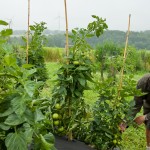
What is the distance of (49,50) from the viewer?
24719 mm

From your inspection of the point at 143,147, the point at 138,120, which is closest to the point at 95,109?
the point at 138,120

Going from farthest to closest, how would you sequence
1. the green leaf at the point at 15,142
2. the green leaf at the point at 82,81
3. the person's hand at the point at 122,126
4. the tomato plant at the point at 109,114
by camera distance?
the person's hand at the point at 122,126 → the tomato plant at the point at 109,114 → the green leaf at the point at 82,81 → the green leaf at the point at 15,142

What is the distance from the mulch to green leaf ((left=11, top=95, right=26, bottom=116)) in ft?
4.96

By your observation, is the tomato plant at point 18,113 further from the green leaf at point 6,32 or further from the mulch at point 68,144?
the mulch at point 68,144

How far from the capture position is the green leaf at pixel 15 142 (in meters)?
1.19

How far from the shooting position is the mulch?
2713 millimetres

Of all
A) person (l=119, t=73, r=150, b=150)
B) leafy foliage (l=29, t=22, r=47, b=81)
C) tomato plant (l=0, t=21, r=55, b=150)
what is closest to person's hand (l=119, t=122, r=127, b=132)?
person (l=119, t=73, r=150, b=150)

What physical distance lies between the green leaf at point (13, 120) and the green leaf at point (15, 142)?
4cm

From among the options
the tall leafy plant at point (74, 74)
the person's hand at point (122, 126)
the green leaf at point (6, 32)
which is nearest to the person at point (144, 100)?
the person's hand at point (122, 126)

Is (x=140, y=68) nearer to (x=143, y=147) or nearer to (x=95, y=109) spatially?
(x=143, y=147)

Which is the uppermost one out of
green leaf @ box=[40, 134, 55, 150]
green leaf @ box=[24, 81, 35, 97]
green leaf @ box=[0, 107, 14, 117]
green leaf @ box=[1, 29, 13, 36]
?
green leaf @ box=[1, 29, 13, 36]

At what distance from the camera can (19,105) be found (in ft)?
3.98

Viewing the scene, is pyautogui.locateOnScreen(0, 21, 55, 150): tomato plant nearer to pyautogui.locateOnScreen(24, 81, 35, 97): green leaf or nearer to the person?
pyautogui.locateOnScreen(24, 81, 35, 97): green leaf

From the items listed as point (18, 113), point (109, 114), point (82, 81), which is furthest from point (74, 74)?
point (18, 113)
